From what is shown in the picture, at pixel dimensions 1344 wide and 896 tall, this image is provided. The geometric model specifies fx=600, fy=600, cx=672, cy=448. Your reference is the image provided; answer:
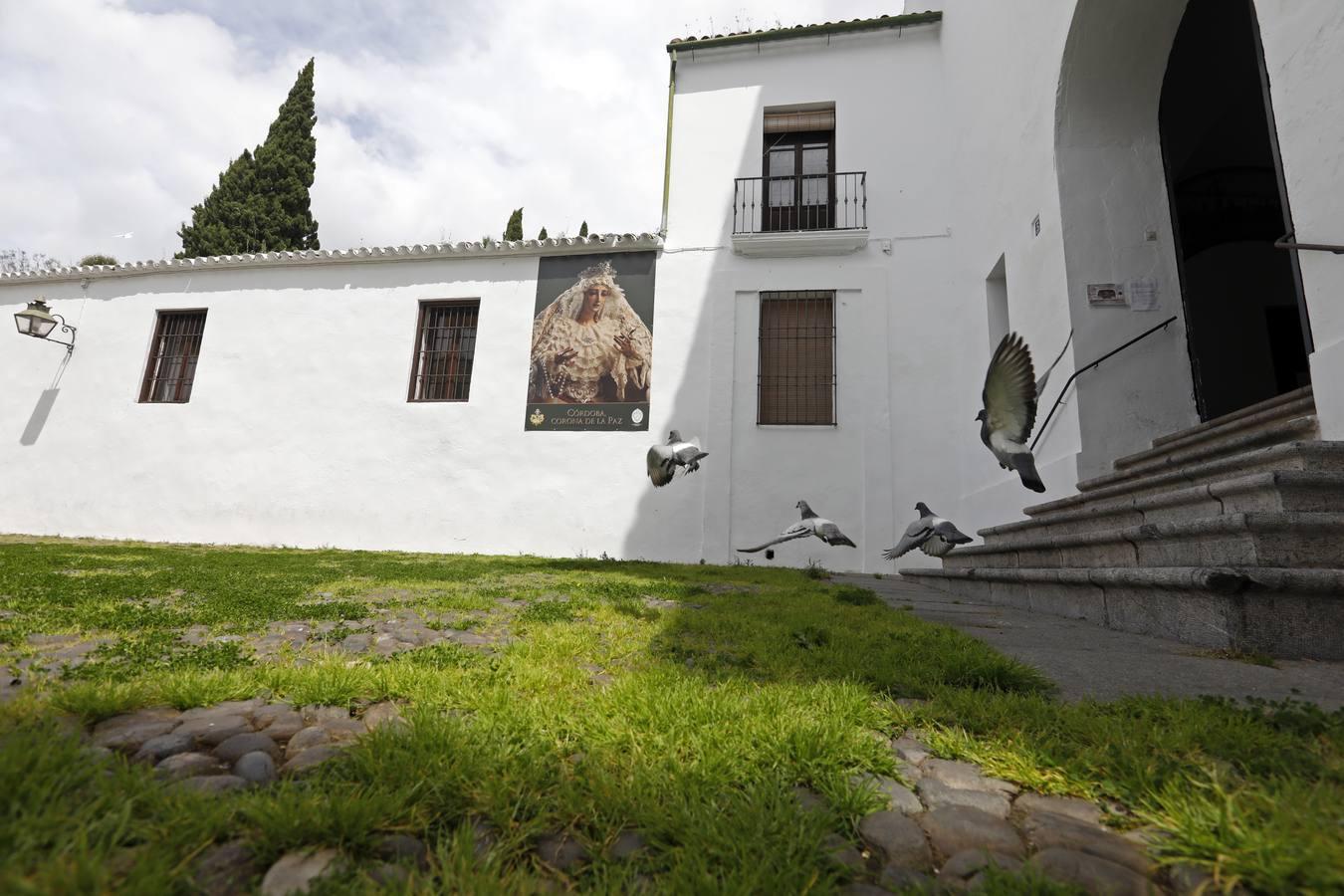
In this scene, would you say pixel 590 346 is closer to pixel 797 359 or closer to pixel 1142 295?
pixel 797 359

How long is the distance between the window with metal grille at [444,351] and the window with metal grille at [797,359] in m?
4.85

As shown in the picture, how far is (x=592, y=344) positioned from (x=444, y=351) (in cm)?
273

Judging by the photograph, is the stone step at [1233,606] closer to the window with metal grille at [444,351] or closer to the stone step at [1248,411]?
the stone step at [1248,411]

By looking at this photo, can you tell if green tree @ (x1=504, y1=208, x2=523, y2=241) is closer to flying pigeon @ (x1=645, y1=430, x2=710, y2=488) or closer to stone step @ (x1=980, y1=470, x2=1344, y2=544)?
flying pigeon @ (x1=645, y1=430, x2=710, y2=488)

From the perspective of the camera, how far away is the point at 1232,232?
790 cm

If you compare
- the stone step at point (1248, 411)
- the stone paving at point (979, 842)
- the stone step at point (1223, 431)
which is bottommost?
the stone paving at point (979, 842)

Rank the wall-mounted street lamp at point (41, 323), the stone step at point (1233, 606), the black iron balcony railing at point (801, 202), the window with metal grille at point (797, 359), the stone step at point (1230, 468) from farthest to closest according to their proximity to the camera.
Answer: the wall-mounted street lamp at point (41, 323) < the black iron balcony railing at point (801, 202) < the window with metal grille at point (797, 359) < the stone step at point (1230, 468) < the stone step at point (1233, 606)

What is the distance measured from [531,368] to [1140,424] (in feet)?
25.7

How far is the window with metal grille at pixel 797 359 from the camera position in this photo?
9.09 m

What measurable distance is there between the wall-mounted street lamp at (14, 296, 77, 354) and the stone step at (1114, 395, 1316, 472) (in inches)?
637

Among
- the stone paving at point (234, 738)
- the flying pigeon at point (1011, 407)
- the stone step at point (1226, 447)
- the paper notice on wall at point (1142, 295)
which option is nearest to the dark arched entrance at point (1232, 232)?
the paper notice on wall at point (1142, 295)

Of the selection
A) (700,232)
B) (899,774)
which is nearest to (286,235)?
(700,232)

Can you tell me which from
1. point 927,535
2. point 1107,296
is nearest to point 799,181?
point 1107,296

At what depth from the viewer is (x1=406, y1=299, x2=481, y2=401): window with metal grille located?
1013 centimetres
